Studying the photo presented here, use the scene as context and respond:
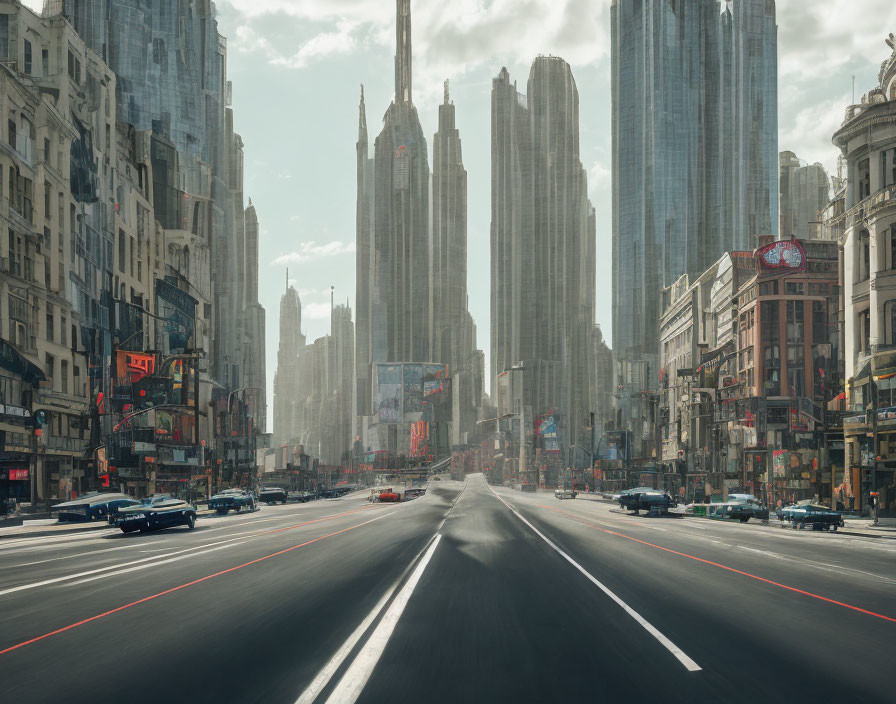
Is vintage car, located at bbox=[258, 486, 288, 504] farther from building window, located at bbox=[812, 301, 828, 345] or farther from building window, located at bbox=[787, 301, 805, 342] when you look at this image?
building window, located at bbox=[812, 301, 828, 345]

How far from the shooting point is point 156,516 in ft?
124

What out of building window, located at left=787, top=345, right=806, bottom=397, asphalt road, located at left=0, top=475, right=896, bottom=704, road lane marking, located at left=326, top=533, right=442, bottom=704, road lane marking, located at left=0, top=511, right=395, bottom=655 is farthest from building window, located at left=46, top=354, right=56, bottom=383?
building window, located at left=787, top=345, right=806, bottom=397

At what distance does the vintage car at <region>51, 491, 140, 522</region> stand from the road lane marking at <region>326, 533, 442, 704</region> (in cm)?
3424

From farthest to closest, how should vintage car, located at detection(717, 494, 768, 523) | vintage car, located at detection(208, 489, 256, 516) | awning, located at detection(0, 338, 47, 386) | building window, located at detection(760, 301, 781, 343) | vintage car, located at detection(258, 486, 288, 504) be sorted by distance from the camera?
building window, located at detection(760, 301, 781, 343)
vintage car, located at detection(258, 486, 288, 504)
vintage car, located at detection(208, 489, 256, 516)
awning, located at detection(0, 338, 47, 386)
vintage car, located at detection(717, 494, 768, 523)

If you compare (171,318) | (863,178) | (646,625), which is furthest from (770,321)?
(646,625)

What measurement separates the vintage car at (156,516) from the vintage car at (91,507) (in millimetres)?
6223

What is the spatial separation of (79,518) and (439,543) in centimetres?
2528

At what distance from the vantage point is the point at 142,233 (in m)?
108

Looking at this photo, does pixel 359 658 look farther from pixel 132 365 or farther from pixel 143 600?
pixel 132 365

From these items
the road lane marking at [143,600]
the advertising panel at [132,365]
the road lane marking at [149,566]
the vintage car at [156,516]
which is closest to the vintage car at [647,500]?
the vintage car at [156,516]

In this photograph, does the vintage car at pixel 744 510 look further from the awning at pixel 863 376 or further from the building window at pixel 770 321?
the building window at pixel 770 321

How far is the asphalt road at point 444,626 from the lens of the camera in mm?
9742

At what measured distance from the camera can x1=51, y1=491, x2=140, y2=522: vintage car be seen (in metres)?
46.2

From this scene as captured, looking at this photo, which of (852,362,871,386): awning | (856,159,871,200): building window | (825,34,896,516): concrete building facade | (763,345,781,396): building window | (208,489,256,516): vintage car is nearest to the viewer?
(208,489,256,516): vintage car
